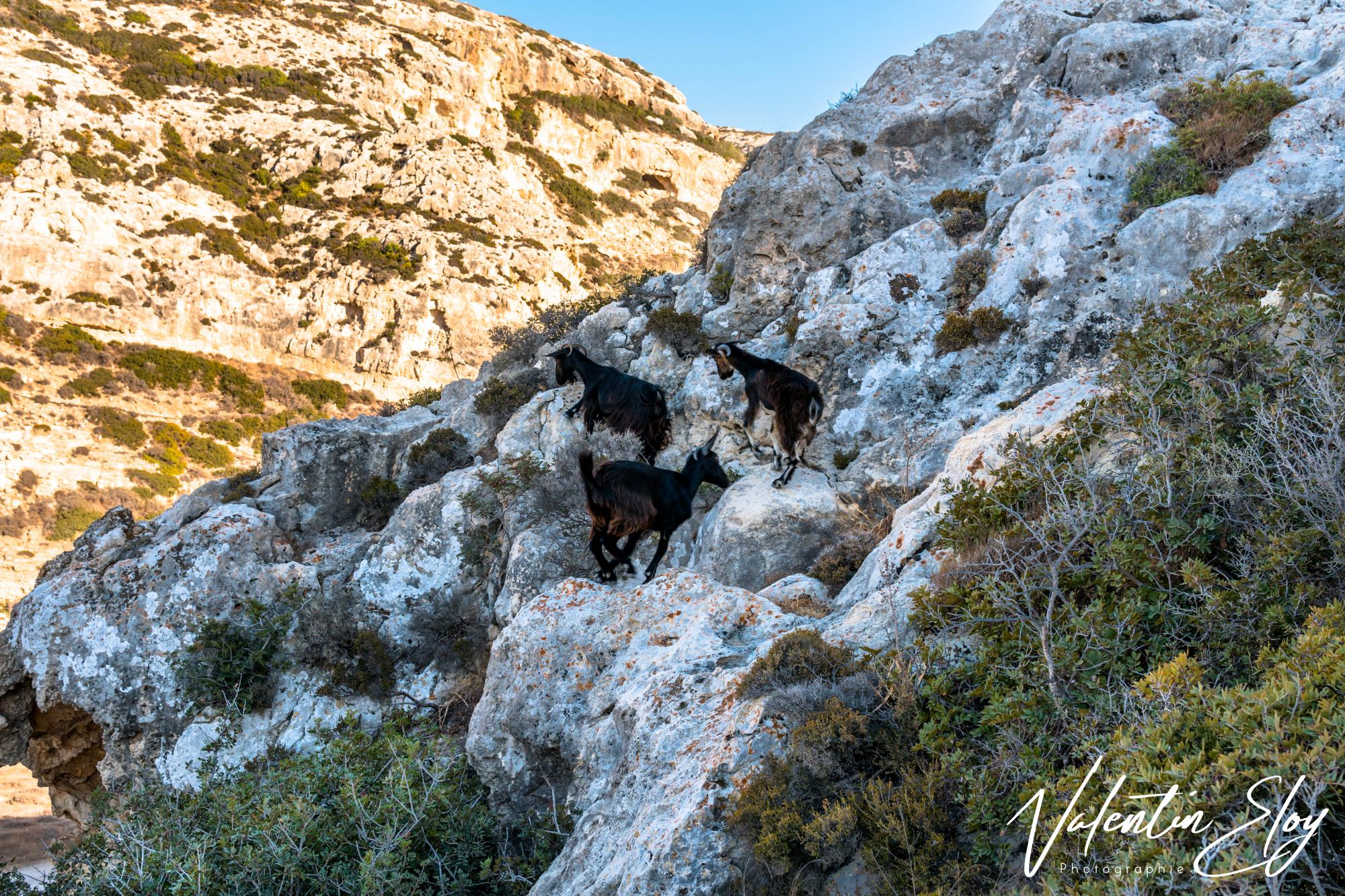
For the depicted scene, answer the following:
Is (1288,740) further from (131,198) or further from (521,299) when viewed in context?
Result: (131,198)

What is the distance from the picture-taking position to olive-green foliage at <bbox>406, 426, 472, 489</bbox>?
13000mm

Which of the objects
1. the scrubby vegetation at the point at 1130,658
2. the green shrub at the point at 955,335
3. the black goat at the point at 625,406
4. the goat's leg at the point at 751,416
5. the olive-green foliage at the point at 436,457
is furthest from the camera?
the olive-green foliage at the point at 436,457

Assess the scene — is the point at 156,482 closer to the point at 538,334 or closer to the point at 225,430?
the point at 225,430

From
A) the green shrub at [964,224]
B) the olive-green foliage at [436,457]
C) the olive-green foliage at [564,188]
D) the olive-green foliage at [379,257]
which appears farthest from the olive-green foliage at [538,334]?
the olive-green foliage at [564,188]

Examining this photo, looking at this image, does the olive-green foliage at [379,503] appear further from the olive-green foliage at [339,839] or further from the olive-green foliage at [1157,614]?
the olive-green foliage at [1157,614]

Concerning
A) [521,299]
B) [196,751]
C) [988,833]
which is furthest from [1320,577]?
[521,299]

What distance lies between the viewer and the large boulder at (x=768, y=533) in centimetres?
821

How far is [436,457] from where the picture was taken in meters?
13.1

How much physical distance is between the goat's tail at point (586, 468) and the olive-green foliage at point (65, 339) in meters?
35.1

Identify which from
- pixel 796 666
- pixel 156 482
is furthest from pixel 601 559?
pixel 156 482

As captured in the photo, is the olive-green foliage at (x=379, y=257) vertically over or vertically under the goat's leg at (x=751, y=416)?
over

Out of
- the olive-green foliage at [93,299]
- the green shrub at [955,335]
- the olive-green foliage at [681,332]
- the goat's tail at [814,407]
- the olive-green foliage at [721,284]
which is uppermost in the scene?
the olive-green foliage at [93,299]

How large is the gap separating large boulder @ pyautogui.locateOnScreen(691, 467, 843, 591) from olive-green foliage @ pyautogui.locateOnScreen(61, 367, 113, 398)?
32.7 m

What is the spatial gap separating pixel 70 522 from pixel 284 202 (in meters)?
22.5
